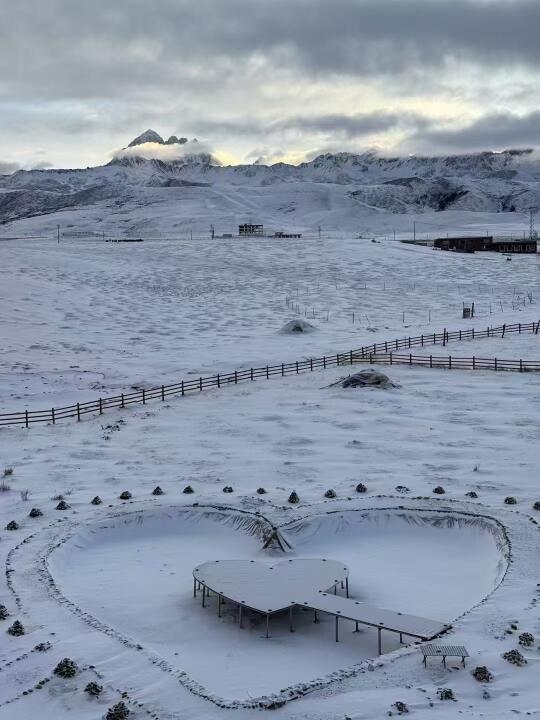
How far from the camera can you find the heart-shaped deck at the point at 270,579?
57.3 feet

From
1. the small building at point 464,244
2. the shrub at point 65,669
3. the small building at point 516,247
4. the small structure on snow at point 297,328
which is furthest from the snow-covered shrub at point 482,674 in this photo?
the small building at point 516,247

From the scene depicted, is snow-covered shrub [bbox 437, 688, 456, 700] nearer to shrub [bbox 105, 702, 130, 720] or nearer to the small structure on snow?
shrub [bbox 105, 702, 130, 720]

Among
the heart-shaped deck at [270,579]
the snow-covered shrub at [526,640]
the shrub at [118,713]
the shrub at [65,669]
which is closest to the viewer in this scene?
the shrub at [118,713]

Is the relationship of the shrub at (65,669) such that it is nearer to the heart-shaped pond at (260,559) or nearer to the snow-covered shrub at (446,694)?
the heart-shaped pond at (260,559)

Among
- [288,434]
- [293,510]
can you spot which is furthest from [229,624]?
[288,434]

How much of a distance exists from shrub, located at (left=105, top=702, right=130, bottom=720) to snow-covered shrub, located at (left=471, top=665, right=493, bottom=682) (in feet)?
20.0

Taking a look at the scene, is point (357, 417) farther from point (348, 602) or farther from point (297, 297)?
point (297, 297)

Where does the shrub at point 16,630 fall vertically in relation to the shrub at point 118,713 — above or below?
above

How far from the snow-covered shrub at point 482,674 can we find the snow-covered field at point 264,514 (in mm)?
158

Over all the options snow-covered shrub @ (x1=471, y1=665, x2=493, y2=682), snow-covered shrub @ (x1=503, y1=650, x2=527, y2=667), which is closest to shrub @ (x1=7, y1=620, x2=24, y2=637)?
snow-covered shrub @ (x1=471, y1=665, x2=493, y2=682)

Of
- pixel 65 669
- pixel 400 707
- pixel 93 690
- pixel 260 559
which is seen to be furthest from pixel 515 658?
pixel 65 669

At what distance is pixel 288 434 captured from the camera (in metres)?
31.9

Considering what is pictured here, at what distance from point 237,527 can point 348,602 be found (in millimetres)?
5979

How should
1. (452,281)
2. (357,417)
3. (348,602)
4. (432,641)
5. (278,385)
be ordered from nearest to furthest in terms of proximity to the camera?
(432,641) < (348,602) < (357,417) < (278,385) < (452,281)
